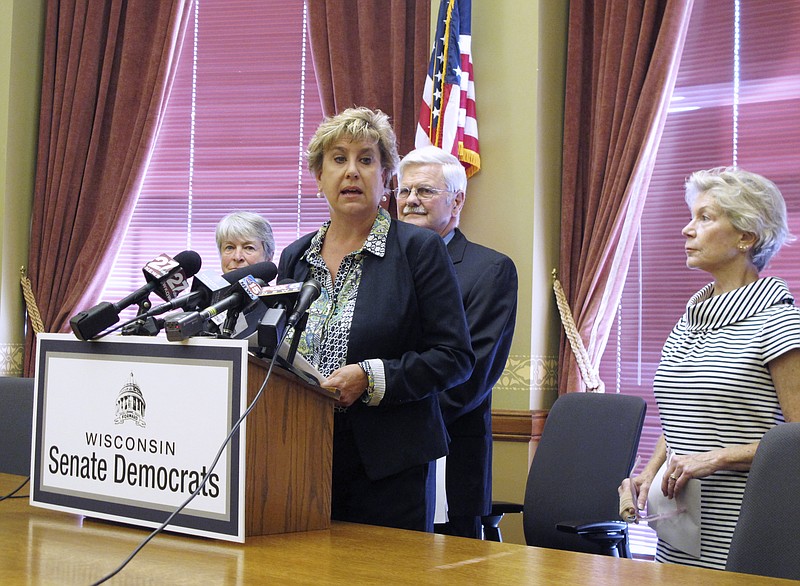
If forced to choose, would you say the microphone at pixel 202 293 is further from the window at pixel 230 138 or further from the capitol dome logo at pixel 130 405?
the window at pixel 230 138

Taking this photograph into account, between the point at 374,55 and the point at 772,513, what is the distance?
11.4ft

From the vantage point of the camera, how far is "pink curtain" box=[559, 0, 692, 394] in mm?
4059

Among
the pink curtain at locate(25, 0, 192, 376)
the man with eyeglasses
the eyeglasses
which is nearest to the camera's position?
the man with eyeglasses

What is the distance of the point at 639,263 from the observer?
4242 mm

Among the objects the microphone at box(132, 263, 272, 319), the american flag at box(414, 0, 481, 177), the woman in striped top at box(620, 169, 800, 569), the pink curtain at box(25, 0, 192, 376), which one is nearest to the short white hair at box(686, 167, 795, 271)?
the woman in striped top at box(620, 169, 800, 569)

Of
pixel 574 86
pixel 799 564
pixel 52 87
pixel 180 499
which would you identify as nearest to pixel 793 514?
pixel 799 564

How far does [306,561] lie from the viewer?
4.52 ft

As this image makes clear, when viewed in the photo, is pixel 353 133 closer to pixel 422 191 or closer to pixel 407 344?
pixel 407 344

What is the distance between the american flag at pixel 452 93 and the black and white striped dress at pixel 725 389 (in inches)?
76.7

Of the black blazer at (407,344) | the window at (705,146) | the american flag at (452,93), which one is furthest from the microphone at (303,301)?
the window at (705,146)

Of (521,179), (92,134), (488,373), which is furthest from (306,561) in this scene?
(92,134)

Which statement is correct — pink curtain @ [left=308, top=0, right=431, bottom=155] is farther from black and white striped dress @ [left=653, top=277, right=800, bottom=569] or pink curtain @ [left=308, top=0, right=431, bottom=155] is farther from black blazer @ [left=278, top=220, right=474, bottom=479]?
black blazer @ [left=278, top=220, right=474, bottom=479]

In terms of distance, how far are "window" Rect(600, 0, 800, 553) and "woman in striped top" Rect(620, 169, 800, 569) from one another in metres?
1.53

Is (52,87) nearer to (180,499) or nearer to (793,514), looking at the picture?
(180,499)
